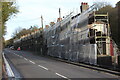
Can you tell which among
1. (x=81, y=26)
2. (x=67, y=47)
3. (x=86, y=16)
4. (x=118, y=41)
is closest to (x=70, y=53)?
(x=67, y=47)

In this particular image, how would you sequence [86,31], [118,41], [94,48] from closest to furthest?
1. [94,48]
2. [86,31]
3. [118,41]

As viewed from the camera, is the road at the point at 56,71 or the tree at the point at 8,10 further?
the tree at the point at 8,10

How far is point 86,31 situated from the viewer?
77.2ft

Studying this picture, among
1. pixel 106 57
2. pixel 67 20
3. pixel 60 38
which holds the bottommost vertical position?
pixel 106 57

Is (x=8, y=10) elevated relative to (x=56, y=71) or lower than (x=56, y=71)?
elevated

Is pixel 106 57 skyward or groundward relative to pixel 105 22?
groundward

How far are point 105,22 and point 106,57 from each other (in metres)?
9.53

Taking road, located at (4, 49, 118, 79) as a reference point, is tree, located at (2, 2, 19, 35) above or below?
above

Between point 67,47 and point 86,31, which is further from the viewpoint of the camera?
point 67,47

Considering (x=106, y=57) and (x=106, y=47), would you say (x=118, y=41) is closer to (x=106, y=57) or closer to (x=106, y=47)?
(x=106, y=47)

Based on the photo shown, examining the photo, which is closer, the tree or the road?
the road

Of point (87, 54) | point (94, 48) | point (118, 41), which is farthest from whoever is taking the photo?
point (118, 41)

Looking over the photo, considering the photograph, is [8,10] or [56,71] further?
[8,10]

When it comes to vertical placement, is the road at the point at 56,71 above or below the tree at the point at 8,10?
below
